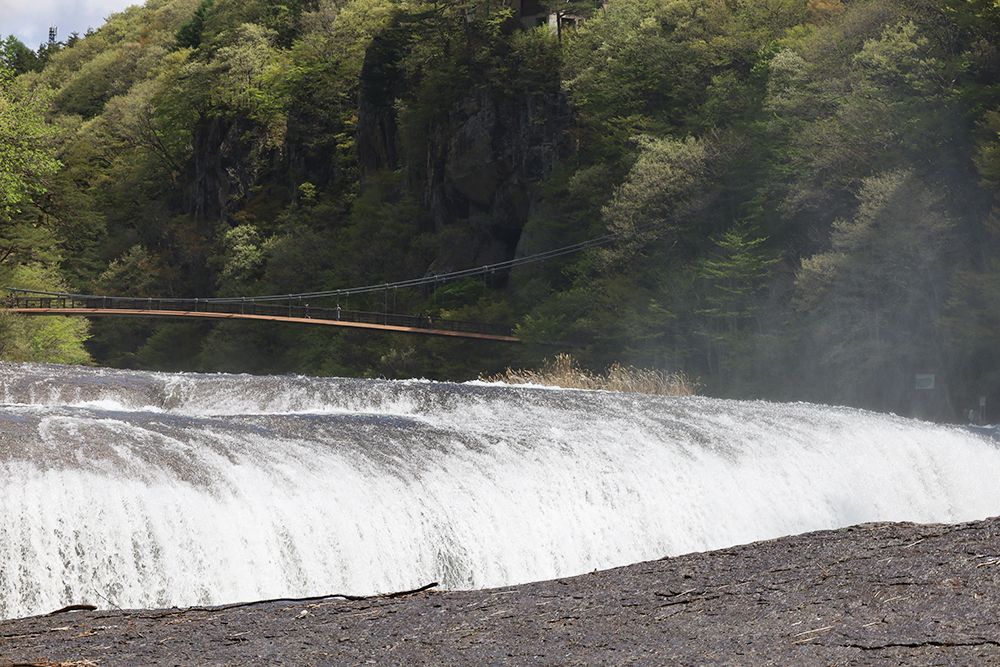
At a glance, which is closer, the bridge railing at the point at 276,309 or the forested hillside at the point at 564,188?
the forested hillside at the point at 564,188

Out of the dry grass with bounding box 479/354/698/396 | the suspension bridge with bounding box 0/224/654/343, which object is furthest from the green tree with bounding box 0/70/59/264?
the dry grass with bounding box 479/354/698/396

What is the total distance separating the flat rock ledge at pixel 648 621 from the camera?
3.89m

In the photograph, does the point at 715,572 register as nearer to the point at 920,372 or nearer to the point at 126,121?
the point at 920,372

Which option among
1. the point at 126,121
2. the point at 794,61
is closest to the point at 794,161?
the point at 794,61

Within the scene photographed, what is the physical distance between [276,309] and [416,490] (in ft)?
144

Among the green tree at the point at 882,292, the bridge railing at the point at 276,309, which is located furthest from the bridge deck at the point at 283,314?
the green tree at the point at 882,292

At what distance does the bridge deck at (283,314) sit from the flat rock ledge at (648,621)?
31.9 meters

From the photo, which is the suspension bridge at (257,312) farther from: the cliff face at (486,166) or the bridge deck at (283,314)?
the cliff face at (486,166)

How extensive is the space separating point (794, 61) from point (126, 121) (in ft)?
159

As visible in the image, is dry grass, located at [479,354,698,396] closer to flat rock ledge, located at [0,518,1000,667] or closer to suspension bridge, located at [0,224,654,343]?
suspension bridge, located at [0,224,654,343]

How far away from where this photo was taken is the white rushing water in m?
6.66

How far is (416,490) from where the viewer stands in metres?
8.45

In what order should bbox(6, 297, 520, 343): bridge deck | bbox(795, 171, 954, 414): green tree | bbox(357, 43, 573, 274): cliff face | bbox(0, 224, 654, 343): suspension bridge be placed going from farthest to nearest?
bbox(357, 43, 573, 274): cliff face, bbox(6, 297, 520, 343): bridge deck, bbox(0, 224, 654, 343): suspension bridge, bbox(795, 171, 954, 414): green tree

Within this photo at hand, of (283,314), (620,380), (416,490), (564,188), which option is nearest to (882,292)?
(620,380)
